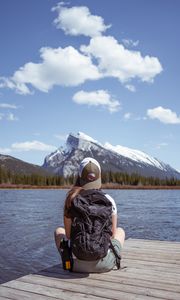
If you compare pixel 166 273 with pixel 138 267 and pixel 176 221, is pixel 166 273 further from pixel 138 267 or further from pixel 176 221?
pixel 176 221

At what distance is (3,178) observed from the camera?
149000mm

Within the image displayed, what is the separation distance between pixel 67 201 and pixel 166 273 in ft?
6.79

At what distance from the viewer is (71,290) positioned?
5.09 metres

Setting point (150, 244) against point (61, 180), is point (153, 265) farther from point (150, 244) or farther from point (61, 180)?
point (61, 180)

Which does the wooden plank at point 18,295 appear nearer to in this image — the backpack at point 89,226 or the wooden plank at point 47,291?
the wooden plank at point 47,291

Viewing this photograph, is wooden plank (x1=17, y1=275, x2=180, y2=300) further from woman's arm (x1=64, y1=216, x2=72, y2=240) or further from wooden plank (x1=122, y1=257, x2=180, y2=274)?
wooden plank (x1=122, y1=257, x2=180, y2=274)

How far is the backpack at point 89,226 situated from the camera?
5512 millimetres

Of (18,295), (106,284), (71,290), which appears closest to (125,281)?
(106,284)

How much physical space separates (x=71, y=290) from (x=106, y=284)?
1.85 ft

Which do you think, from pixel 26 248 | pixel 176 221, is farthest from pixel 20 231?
pixel 176 221

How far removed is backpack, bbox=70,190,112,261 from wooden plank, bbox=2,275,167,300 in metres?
0.48

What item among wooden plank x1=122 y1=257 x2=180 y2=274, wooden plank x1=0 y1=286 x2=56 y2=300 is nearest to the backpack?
wooden plank x1=0 y1=286 x2=56 y2=300

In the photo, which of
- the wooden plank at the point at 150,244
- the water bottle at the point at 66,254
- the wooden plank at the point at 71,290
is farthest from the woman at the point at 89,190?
the wooden plank at the point at 150,244

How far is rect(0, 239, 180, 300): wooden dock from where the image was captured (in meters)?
4.87
